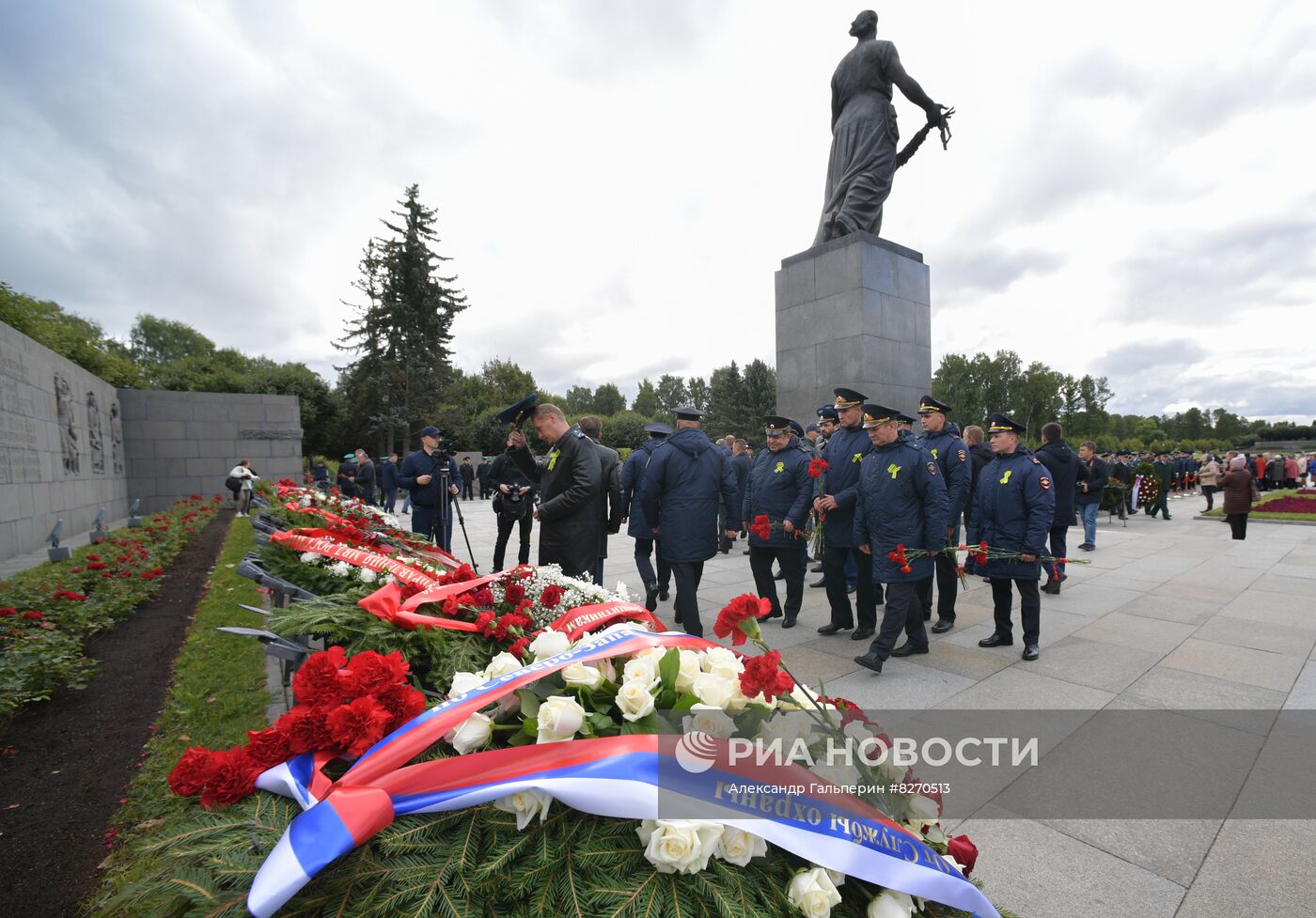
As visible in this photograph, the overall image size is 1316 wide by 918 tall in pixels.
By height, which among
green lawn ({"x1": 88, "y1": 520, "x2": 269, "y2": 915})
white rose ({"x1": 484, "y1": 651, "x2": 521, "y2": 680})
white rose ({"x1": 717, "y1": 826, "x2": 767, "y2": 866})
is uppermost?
white rose ({"x1": 484, "y1": 651, "x2": 521, "y2": 680})

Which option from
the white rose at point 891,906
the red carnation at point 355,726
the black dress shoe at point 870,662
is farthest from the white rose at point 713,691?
the black dress shoe at point 870,662

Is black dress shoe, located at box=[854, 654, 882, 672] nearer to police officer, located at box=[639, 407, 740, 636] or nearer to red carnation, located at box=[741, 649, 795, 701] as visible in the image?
police officer, located at box=[639, 407, 740, 636]

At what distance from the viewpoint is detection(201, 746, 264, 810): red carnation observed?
1296mm

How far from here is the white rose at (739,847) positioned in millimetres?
1139

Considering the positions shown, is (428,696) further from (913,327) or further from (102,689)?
(913,327)

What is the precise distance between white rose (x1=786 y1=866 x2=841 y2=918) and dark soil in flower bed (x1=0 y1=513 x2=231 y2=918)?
2667mm

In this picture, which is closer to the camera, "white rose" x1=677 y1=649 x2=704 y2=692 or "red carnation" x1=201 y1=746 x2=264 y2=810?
"red carnation" x1=201 y1=746 x2=264 y2=810

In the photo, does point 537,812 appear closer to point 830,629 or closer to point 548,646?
point 548,646

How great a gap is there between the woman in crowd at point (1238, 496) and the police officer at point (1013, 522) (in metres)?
9.06

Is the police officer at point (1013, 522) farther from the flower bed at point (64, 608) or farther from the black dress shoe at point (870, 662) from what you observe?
the flower bed at point (64, 608)

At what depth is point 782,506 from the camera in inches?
241

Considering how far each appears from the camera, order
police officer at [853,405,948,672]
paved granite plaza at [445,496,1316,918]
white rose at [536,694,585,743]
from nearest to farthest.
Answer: white rose at [536,694,585,743]
paved granite plaza at [445,496,1316,918]
police officer at [853,405,948,672]

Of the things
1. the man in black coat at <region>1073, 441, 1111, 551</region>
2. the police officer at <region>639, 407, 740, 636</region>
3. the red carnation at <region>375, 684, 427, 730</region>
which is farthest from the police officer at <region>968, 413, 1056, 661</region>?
the man in black coat at <region>1073, 441, 1111, 551</region>

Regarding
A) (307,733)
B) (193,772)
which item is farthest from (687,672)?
(193,772)
